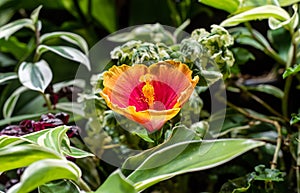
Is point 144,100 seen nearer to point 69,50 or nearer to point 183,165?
point 183,165

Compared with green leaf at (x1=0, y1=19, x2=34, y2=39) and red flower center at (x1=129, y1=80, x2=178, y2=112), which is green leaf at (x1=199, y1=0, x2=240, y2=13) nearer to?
red flower center at (x1=129, y1=80, x2=178, y2=112)

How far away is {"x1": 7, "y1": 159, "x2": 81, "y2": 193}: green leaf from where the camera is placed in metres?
0.43

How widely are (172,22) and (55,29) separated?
284 millimetres

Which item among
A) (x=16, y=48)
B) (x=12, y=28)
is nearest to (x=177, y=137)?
(x=12, y=28)

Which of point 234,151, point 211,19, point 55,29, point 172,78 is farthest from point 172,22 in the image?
point 234,151

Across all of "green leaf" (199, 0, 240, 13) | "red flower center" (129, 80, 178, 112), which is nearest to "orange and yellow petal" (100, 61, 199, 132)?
"red flower center" (129, 80, 178, 112)

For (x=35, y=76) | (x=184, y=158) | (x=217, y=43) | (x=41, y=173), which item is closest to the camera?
(x=41, y=173)

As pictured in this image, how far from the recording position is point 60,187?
0.60 meters

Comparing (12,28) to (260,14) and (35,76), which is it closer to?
(35,76)

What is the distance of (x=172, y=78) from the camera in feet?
2.03

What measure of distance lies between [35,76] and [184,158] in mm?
375

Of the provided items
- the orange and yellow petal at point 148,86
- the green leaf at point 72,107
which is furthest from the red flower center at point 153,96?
the green leaf at point 72,107

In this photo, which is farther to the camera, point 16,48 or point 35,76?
point 16,48

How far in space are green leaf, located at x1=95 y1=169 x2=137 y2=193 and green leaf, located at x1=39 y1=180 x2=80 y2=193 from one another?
120 mm
